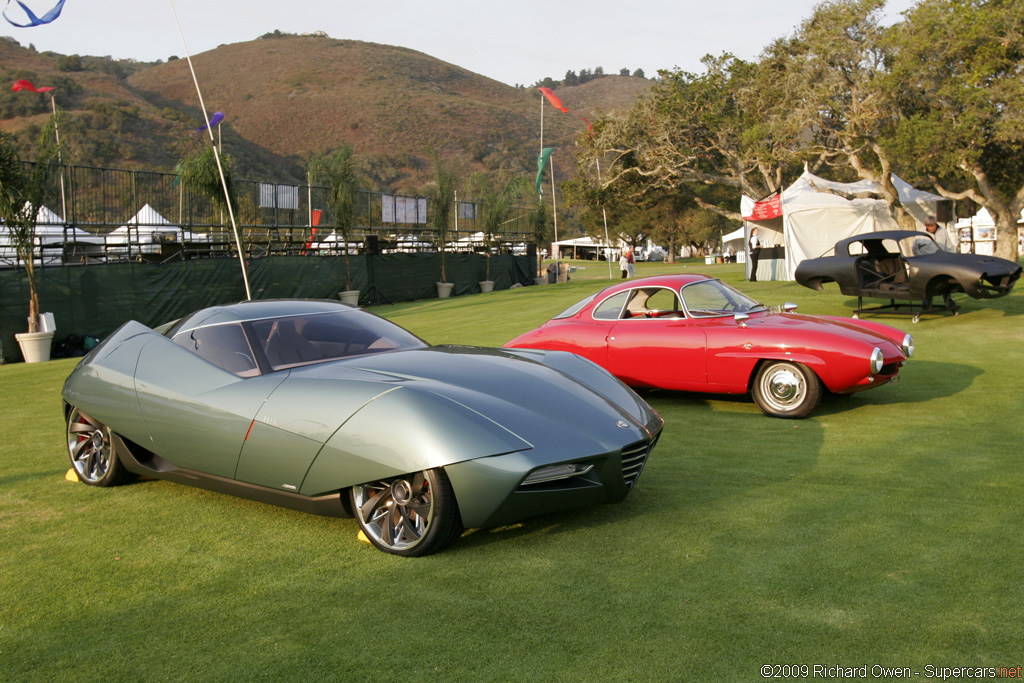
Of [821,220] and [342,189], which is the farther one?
[342,189]

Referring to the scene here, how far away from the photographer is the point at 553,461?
13.8ft

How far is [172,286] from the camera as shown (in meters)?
21.1

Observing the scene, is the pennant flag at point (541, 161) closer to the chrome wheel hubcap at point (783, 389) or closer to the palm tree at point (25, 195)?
the palm tree at point (25, 195)

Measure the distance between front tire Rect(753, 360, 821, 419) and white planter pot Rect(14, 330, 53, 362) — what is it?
14.6 m

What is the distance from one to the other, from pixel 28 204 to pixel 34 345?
3.09 meters

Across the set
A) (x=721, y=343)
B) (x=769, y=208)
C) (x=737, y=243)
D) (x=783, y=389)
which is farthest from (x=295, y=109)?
(x=783, y=389)

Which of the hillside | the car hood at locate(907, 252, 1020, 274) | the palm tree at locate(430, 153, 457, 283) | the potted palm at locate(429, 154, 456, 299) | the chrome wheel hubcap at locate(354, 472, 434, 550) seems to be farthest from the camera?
the hillside

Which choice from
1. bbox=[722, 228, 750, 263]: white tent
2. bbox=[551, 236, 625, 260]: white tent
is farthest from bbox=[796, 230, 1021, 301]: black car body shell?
bbox=[551, 236, 625, 260]: white tent

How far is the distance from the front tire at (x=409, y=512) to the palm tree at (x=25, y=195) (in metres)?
15.2

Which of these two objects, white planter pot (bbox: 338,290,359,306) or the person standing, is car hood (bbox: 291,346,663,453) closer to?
white planter pot (bbox: 338,290,359,306)

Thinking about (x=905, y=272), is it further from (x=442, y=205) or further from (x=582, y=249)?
(x=582, y=249)

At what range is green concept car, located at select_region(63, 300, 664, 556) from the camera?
166 inches

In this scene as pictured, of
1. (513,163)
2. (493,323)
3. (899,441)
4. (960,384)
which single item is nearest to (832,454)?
(899,441)

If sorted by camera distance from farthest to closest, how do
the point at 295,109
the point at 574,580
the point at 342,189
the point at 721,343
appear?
the point at 295,109 < the point at 342,189 < the point at 721,343 < the point at 574,580
